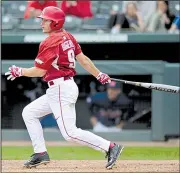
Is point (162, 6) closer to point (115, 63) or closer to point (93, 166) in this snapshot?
point (115, 63)

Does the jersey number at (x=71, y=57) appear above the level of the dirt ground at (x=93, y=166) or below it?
above

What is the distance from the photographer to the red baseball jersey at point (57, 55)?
6.51 m

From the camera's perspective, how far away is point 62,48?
6.60 meters

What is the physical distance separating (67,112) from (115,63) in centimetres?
486

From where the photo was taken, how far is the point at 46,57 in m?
6.49

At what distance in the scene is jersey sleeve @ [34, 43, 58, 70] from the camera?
6492mm

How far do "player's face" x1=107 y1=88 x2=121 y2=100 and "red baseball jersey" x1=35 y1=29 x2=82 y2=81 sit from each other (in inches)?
184

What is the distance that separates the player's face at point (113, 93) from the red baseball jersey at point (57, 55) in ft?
15.4

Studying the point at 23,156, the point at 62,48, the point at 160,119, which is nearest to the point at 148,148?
the point at 160,119

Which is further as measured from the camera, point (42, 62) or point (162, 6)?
point (162, 6)

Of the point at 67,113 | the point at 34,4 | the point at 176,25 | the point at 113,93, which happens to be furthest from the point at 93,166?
the point at 34,4

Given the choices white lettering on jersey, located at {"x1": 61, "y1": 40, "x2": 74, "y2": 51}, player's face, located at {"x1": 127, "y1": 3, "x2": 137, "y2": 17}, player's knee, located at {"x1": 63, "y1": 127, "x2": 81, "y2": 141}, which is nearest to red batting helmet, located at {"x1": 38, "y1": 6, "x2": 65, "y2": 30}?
white lettering on jersey, located at {"x1": 61, "y1": 40, "x2": 74, "y2": 51}

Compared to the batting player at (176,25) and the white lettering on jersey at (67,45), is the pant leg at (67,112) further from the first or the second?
the batting player at (176,25)

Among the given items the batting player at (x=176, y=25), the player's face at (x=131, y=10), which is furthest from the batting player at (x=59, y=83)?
the player's face at (x=131, y=10)
